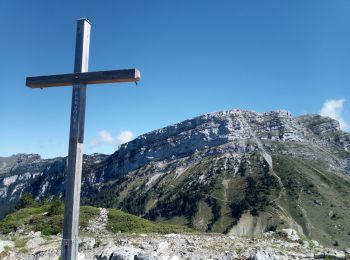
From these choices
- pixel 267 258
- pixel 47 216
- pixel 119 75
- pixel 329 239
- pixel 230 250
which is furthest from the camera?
pixel 329 239

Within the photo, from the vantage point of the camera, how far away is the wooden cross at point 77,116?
304 inches

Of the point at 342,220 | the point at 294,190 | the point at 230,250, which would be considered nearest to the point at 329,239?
the point at 342,220

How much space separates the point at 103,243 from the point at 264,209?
15549 centimetres

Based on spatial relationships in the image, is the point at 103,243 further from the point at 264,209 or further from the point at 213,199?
A: the point at 213,199

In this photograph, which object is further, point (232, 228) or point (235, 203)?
point (235, 203)

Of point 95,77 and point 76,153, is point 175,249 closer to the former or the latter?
point 76,153

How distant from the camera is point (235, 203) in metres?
186

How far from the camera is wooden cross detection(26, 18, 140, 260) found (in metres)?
7.73

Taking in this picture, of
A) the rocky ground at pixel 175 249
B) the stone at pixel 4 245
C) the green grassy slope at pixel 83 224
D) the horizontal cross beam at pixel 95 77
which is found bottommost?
the rocky ground at pixel 175 249

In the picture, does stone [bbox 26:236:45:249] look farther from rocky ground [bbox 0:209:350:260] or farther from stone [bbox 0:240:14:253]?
stone [bbox 0:240:14:253]

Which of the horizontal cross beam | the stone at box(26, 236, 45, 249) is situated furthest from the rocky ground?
the horizontal cross beam

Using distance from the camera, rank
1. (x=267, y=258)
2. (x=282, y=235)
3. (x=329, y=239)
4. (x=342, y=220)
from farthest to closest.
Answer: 1. (x=342, y=220)
2. (x=329, y=239)
3. (x=282, y=235)
4. (x=267, y=258)

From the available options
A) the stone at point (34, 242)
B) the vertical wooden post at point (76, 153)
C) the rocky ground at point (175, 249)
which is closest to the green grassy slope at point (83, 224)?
the stone at point (34, 242)

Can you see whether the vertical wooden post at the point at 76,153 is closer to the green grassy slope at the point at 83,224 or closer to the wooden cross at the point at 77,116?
the wooden cross at the point at 77,116
